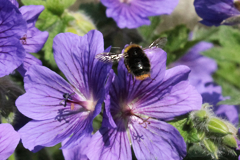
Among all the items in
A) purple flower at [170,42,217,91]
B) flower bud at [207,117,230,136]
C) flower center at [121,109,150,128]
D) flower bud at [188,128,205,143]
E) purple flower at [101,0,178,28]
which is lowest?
purple flower at [170,42,217,91]

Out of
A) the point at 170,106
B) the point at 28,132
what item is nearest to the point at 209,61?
the point at 170,106

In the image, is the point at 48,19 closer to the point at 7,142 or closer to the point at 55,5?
the point at 55,5

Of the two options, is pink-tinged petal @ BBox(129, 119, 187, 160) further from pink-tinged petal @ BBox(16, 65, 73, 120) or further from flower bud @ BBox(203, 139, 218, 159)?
pink-tinged petal @ BBox(16, 65, 73, 120)

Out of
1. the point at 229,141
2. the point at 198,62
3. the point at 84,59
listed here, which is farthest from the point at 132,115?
the point at 198,62

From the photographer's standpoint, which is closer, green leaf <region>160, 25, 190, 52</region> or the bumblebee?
the bumblebee

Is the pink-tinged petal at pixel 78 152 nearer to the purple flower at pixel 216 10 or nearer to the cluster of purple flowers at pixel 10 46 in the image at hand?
the cluster of purple flowers at pixel 10 46

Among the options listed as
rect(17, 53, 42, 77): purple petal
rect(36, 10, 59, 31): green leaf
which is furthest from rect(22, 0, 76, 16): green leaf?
rect(17, 53, 42, 77): purple petal

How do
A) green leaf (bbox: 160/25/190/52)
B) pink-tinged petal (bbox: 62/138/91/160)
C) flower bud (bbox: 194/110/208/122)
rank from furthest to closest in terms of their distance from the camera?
green leaf (bbox: 160/25/190/52) → pink-tinged petal (bbox: 62/138/91/160) → flower bud (bbox: 194/110/208/122)
